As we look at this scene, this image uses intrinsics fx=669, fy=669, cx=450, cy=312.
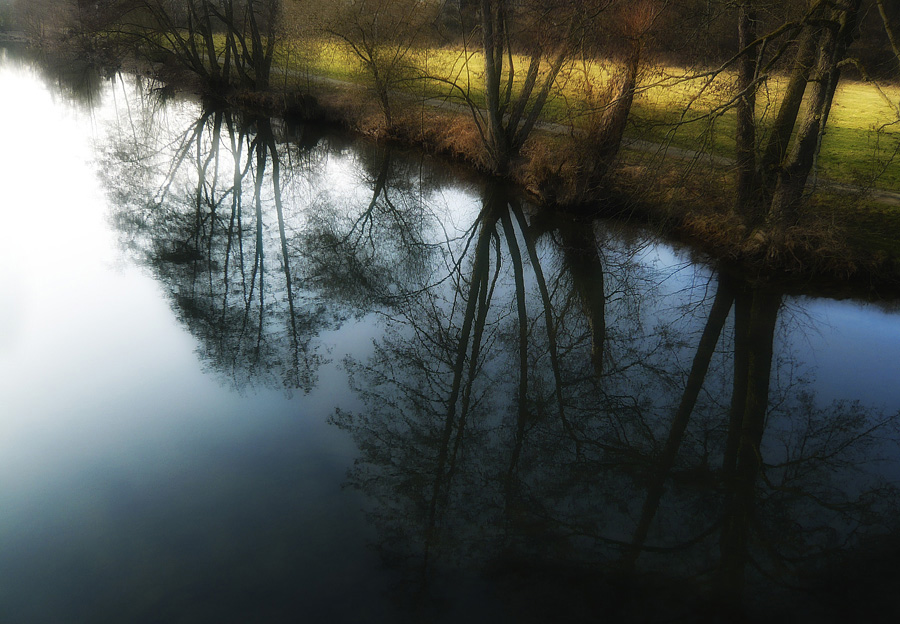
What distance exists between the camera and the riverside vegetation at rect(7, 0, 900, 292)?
32.7 feet

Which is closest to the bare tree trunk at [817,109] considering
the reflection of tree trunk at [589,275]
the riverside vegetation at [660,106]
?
the riverside vegetation at [660,106]

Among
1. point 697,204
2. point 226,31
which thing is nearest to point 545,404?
point 697,204

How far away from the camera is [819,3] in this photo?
8586mm

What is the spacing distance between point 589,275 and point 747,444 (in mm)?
4653

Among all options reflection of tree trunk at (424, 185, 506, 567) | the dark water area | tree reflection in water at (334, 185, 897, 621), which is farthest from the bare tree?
tree reflection in water at (334, 185, 897, 621)

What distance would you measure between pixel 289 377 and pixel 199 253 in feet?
14.9

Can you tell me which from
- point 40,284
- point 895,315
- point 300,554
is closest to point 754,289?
point 895,315

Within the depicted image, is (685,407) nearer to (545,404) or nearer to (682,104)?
(545,404)

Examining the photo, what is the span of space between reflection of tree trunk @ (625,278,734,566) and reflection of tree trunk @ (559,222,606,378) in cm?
109

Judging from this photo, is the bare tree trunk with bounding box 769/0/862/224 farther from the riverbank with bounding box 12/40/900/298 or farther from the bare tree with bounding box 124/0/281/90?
the bare tree with bounding box 124/0/281/90

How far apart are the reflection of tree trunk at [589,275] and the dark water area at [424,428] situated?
60 mm

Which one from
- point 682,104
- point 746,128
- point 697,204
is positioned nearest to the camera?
point 746,128

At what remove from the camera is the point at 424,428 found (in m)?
6.89

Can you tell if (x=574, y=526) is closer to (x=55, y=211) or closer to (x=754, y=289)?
(x=754, y=289)
